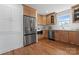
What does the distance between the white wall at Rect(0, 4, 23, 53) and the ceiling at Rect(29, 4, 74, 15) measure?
0.43 metres

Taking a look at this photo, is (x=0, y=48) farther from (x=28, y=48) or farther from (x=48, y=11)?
(x=48, y=11)

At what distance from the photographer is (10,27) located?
102 inches

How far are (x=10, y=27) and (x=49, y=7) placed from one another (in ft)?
3.34

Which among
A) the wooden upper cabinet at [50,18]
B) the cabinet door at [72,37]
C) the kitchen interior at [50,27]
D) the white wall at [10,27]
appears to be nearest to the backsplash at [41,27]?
the kitchen interior at [50,27]

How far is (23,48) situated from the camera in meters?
2.56

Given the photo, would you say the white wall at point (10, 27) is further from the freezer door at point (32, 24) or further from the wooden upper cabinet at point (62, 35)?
the wooden upper cabinet at point (62, 35)

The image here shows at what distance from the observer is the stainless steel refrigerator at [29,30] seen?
2641 mm

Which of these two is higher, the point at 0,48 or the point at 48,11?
the point at 48,11

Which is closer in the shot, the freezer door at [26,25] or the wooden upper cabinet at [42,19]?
the wooden upper cabinet at [42,19]

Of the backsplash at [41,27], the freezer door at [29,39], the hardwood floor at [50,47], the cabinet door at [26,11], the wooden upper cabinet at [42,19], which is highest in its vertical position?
the cabinet door at [26,11]
